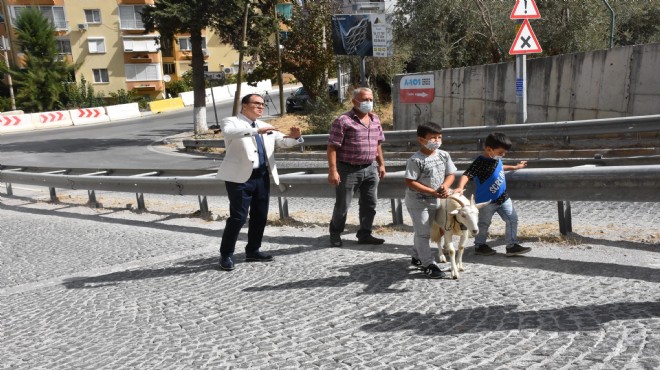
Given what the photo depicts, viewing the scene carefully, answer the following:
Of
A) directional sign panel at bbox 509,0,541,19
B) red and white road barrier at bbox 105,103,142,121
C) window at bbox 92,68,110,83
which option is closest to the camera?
directional sign panel at bbox 509,0,541,19

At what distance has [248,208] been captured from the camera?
6.82m

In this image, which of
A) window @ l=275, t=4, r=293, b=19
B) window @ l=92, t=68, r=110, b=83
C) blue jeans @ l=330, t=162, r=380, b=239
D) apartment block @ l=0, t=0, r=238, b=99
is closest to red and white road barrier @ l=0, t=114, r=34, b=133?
window @ l=275, t=4, r=293, b=19

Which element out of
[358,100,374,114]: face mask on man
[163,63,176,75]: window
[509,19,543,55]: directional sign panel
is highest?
[163,63,176,75]: window

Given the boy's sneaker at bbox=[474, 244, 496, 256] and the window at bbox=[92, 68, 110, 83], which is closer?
the boy's sneaker at bbox=[474, 244, 496, 256]

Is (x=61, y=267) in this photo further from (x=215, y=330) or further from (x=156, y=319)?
(x=215, y=330)

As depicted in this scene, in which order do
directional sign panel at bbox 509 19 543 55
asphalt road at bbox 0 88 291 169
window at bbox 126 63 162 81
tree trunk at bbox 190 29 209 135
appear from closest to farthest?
directional sign panel at bbox 509 19 543 55, asphalt road at bbox 0 88 291 169, tree trunk at bbox 190 29 209 135, window at bbox 126 63 162 81

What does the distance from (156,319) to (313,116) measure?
54.4ft

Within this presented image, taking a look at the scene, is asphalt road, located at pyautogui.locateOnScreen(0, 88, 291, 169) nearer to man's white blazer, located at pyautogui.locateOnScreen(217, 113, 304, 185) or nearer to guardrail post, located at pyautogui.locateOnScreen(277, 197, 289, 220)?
guardrail post, located at pyautogui.locateOnScreen(277, 197, 289, 220)

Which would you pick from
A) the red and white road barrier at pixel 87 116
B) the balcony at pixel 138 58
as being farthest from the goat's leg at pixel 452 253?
the balcony at pixel 138 58

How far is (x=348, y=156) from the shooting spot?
6.87 m

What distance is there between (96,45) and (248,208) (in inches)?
2476

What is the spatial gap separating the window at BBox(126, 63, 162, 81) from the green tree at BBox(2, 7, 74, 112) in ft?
26.5

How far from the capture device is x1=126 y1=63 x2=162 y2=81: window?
64438 mm

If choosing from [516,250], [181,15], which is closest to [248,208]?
[516,250]
